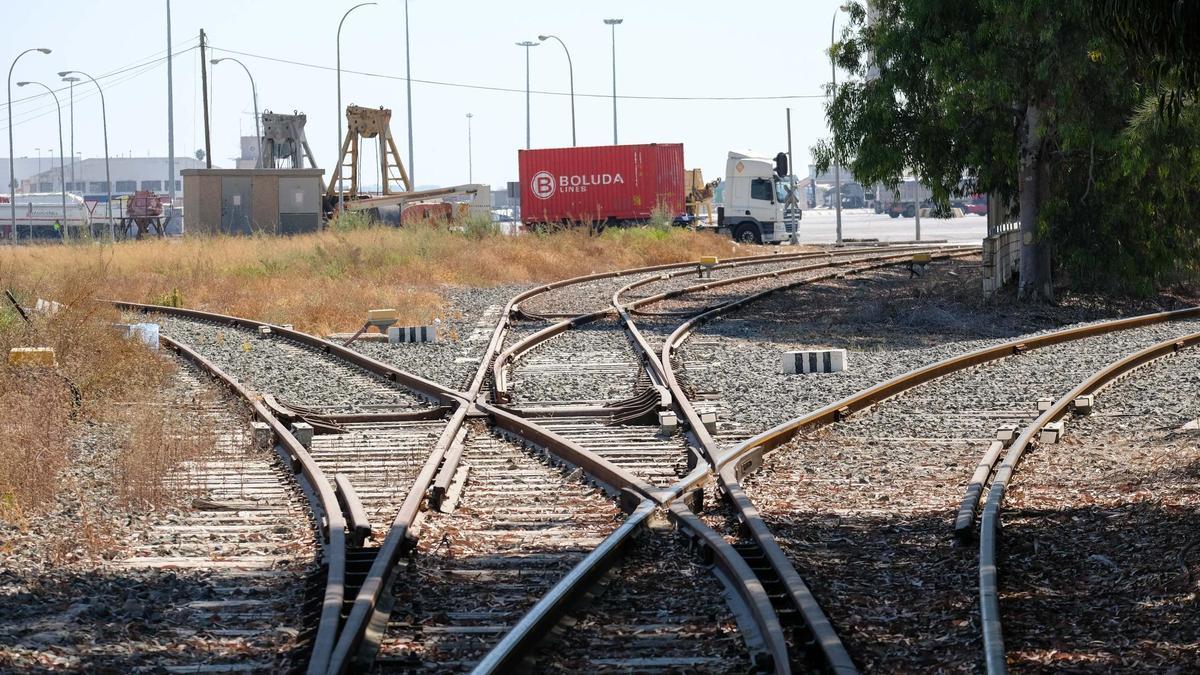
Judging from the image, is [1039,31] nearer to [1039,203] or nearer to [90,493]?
[1039,203]

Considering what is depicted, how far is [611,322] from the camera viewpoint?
75.2 feet

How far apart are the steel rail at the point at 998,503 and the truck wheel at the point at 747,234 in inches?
1456

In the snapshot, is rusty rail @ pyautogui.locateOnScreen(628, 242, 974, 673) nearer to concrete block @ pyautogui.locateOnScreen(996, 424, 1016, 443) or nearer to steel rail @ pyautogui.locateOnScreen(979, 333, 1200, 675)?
steel rail @ pyautogui.locateOnScreen(979, 333, 1200, 675)


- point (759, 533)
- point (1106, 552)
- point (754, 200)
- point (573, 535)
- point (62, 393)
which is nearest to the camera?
point (759, 533)

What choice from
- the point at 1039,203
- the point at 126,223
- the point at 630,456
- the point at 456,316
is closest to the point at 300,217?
the point at 126,223

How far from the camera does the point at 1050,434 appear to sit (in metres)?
11.5

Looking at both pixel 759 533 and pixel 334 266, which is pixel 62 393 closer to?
pixel 759 533

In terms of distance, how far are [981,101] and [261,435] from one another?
623 inches

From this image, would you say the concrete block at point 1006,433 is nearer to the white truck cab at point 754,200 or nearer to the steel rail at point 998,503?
the steel rail at point 998,503

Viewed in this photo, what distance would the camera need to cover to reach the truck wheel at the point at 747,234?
54.5m

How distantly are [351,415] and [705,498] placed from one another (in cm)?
479

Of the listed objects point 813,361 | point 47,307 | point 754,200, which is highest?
point 754,200

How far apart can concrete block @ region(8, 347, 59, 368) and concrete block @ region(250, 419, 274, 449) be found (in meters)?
3.84

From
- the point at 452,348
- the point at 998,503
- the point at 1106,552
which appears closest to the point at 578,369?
the point at 452,348
